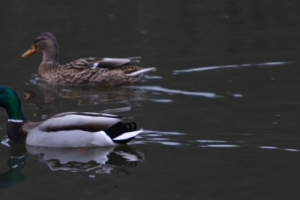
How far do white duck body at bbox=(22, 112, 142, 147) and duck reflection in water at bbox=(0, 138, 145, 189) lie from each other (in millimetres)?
76

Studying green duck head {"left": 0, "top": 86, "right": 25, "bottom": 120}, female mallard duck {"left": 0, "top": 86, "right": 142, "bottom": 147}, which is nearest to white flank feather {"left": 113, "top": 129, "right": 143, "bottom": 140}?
female mallard duck {"left": 0, "top": 86, "right": 142, "bottom": 147}

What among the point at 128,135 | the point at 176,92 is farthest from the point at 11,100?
the point at 176,92

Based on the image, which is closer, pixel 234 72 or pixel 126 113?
pixel 126 113

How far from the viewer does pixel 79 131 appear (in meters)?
8.29

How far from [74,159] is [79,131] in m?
0.42

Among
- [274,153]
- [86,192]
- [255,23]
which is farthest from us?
[255,23]

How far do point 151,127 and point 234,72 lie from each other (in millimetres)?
2821

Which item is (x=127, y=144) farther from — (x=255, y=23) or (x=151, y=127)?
(x=255, y=23)

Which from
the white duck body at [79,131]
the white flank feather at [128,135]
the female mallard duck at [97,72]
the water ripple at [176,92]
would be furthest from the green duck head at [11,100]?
the female mallard duck at [97,72]

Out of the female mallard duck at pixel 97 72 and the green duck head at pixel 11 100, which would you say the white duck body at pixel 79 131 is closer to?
the green duck head at pixel 11 100

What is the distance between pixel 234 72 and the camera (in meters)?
11.1

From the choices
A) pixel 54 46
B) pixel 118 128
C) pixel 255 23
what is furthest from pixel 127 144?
pixel 255 23

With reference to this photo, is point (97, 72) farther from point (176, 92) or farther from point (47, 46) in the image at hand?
point (176, 92)

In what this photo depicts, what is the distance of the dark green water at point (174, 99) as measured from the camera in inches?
277
